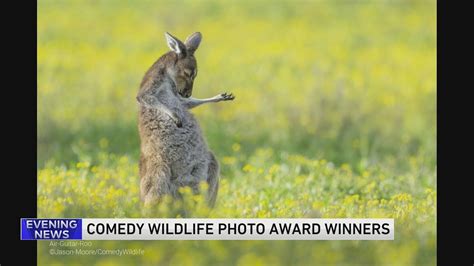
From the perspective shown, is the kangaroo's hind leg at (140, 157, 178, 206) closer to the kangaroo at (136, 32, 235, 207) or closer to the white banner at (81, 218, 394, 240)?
the kangaroo at (136, 32, 235, 207)

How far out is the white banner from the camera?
23.3 feet

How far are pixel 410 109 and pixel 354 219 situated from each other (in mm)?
7471

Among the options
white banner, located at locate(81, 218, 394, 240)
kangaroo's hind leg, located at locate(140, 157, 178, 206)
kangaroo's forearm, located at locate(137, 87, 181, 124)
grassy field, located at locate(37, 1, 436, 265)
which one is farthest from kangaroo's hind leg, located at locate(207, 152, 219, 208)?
white banner, located at locate(81, 218, 394, 240)

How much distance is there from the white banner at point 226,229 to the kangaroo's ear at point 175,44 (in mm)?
1592

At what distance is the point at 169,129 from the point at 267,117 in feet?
20.3

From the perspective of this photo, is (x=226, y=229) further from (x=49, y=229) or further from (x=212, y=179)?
(x=49, y=229)

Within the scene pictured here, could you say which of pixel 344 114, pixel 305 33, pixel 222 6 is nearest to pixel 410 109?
pixel 344 114

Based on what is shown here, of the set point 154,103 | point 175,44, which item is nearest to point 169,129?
point 154,103

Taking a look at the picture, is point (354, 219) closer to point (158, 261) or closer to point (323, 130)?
point (158, 261)

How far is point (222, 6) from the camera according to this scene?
20266mm

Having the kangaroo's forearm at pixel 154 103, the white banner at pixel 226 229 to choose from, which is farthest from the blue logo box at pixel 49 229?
the kangaroo's forearm at pixel 154 103

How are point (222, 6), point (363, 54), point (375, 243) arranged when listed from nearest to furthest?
1. point (375, 243)
2. point (363, 54)
3. point (222, 6)

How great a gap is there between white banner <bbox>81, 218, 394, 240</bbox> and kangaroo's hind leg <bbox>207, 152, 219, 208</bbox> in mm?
750

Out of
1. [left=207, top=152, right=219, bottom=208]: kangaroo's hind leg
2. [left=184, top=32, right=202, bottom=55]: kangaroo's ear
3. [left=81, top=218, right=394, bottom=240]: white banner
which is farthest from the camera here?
[left=207, top=152, right=219, bottom=208]: kangaroo's hind leg
